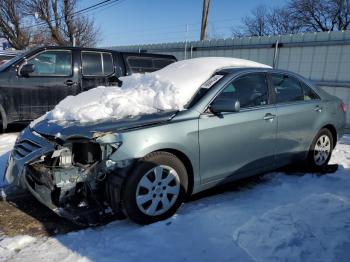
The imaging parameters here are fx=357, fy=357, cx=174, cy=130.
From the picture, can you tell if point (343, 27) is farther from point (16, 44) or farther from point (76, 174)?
point (76, 174)

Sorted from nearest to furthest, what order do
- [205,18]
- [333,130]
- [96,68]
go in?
[333,130] → [96,68] → [205,18]

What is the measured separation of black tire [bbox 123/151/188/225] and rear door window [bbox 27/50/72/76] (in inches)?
181

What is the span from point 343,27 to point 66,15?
28784mm

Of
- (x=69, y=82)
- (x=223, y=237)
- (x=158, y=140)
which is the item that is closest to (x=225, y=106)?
(x=158, y=140)

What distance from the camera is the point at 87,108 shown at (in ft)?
12.3

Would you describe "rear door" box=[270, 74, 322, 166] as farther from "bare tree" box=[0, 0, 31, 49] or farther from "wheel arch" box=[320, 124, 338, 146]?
"bare tree" box=[0, 0, 31, 49]

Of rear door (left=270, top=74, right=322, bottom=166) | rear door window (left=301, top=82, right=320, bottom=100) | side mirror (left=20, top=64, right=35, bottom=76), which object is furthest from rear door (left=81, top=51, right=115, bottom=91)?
rear door window (left=301, top=82, right=320, bottom=100)

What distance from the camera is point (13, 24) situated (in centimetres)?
3450

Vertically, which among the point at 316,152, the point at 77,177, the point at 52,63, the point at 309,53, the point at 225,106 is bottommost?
the point at 316,152

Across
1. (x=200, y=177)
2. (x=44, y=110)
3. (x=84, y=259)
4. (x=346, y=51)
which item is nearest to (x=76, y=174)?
(x=84, y=259)

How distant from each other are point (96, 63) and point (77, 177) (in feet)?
15.7

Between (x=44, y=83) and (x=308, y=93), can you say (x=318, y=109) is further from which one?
(x=44, y=83)

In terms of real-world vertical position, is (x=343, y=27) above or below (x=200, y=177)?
above

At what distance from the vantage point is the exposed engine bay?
3271 mm
